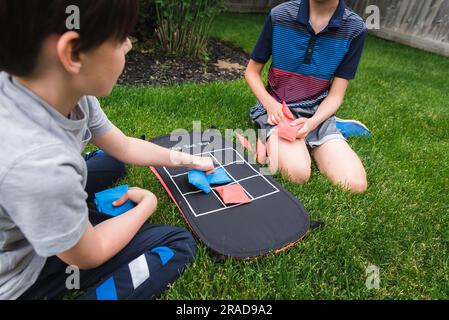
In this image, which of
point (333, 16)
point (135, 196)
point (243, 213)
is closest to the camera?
point (135, 196)

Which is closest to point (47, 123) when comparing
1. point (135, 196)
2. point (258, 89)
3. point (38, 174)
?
point (38, 174)

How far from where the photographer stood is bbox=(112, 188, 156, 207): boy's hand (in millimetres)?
1305

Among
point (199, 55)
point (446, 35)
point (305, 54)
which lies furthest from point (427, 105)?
point (446, 35)

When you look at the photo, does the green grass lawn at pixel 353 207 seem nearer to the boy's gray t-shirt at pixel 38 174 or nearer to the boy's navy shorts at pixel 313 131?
the boy's navy shorts at pixel 313 131

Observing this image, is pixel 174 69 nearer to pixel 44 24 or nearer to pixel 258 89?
pixel 258 89

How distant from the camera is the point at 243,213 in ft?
5.13

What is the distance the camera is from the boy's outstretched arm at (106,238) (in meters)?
0.93

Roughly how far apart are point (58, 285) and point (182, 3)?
274 centimetres

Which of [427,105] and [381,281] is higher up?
[427,105]

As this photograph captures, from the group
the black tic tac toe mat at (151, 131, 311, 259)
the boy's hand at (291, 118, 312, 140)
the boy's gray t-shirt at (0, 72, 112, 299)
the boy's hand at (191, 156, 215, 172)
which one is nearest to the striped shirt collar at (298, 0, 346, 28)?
the boy's hand at (291, 118, 312, 140)

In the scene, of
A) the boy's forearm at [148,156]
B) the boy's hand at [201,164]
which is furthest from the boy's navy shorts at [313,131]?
the boy's forearm at [148,156]

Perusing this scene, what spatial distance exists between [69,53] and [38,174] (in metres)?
0.26
